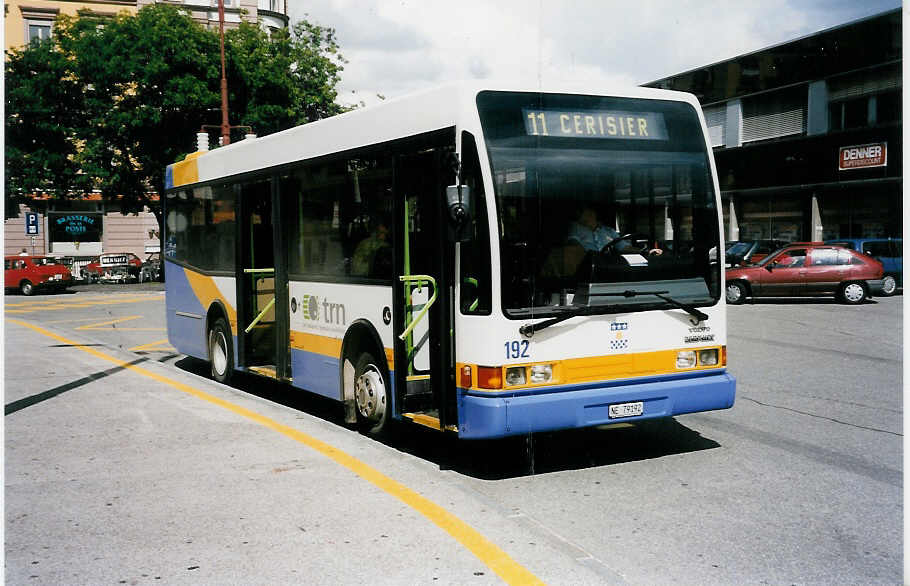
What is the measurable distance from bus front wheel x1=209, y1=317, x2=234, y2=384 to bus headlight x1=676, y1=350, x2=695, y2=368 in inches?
233

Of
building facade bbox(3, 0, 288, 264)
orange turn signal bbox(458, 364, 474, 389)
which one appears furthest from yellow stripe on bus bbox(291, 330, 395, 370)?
building facade bbox(3, 0, 288, 264)

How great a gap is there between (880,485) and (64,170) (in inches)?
1470

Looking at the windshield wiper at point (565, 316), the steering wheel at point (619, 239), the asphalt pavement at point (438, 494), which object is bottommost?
the asphalt pavement at point (438, 494)

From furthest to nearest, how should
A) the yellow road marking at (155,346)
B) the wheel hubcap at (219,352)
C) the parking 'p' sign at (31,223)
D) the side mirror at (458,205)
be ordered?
the parking 'p' sign at (31,223)
the yellow road marking at (155,346)
the wheel hubcap at (219,352)
the side mirror at (458,205)

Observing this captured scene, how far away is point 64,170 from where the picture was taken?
38.8m

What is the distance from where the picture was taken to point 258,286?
1091 cm

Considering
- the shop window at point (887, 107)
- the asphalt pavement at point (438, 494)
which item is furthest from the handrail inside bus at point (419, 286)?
the shop window at point (887, 107)

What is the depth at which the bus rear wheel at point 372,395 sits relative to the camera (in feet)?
26.5

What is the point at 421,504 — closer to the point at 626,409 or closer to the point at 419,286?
the point at 626,409

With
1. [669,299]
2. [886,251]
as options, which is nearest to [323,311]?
[669,299]

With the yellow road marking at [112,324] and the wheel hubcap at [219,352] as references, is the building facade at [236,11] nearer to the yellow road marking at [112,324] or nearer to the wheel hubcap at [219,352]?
the yellow road marking at [112,324]

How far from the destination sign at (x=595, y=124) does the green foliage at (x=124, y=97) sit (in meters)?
32.3

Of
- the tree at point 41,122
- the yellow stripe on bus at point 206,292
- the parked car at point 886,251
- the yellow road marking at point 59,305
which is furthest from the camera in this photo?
the tree at point 41,122

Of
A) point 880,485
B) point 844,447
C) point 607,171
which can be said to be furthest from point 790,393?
point 607,171
